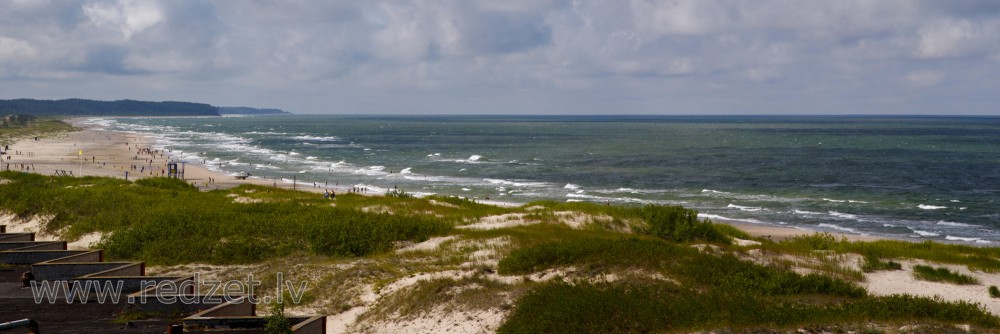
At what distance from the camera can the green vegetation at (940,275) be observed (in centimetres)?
2036

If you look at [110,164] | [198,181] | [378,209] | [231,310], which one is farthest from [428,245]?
[110,164]

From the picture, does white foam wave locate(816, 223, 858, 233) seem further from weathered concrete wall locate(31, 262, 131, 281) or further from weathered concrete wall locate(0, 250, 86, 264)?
weathered concrete wall locate(0, 250, 86, 264)

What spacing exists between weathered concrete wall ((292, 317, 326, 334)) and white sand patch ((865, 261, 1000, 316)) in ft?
49.6

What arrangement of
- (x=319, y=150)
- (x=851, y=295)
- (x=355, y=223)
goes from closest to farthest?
(x=851, y=295) → (x=355, y=223) → (x=319, y=150)

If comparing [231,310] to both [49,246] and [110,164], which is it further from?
[110,164]

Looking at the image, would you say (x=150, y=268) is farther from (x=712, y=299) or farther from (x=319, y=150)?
(x=319, y=150)

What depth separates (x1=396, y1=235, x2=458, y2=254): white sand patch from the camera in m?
24.6

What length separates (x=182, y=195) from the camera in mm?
35469

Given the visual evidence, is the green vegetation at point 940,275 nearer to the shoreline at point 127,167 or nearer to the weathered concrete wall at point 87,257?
the shoreline at point 127,167

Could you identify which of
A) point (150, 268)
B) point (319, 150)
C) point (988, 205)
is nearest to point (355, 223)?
point (150, 268)

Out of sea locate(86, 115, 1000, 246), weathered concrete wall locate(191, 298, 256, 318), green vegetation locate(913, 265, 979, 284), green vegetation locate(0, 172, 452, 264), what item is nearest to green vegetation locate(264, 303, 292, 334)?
weathered concrete wall locate(191, 298, 256, 318)

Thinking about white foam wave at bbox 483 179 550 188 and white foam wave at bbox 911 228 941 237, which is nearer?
white foam wave at bbox 911 228 941 237

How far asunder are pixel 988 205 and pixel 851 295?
48837mm

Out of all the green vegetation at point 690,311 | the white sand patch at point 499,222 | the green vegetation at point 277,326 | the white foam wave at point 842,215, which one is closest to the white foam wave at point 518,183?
the white foam wave at point 842,215
